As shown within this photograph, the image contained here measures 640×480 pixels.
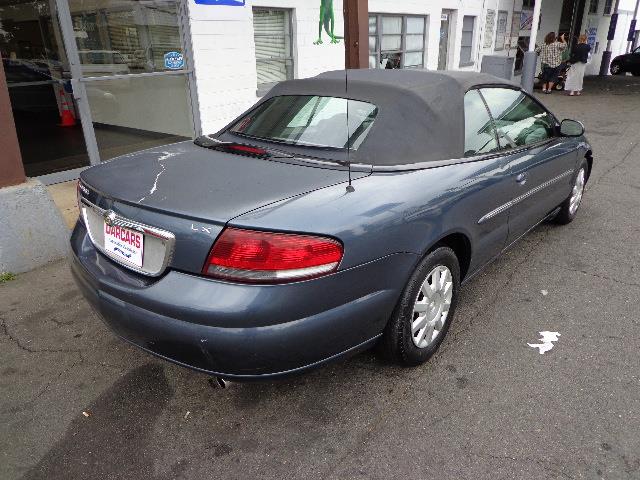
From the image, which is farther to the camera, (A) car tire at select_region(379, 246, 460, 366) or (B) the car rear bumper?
(A) car tire at select_region(379, 246, 460, 366)

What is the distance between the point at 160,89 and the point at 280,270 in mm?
5752

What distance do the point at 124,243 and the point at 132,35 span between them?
18.1 feet

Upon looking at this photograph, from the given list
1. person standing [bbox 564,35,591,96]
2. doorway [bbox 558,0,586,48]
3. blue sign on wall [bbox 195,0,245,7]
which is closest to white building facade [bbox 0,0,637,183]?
blue sign on wall [bbox 195,0,245,7]

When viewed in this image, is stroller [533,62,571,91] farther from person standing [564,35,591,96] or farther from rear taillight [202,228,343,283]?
rear taillight [202,228,343,283]

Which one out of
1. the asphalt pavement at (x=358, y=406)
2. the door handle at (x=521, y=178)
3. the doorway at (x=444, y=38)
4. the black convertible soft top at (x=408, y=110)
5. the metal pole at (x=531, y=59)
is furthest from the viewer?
the doorway at (x=444, y=38)

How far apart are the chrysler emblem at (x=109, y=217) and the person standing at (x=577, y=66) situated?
1577 centimetres

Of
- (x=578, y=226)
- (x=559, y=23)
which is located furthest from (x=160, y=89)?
(x=559, y=23)

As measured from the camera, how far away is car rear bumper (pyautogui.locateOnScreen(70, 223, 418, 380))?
6.38 feet

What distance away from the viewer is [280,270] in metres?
1.96

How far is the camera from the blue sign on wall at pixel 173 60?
6.42 m

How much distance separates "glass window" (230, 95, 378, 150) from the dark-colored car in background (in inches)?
1040

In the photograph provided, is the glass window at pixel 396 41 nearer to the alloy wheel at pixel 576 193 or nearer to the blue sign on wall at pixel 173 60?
the blue sign on wall at pixel 173 60

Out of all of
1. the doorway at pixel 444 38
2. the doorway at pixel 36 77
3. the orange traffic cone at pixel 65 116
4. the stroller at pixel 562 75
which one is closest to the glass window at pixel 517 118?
the doorway at pixel 36 77

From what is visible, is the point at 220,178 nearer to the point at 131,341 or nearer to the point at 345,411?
the point at 131,341
